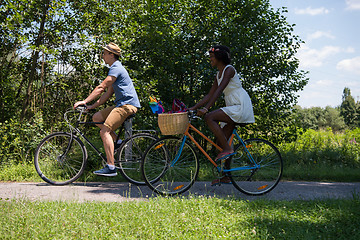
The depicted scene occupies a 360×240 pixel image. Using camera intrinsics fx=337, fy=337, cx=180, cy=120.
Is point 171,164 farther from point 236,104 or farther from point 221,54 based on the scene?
point 221,54

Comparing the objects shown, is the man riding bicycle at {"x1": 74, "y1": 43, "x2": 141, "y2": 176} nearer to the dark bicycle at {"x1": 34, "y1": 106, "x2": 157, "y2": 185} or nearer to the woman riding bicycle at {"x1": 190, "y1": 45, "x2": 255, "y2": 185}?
the dark bicycle at {"x1": 34, "y1": 106, "x2": 157, "y2": 185}

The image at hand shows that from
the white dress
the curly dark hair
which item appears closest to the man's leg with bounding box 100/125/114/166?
the white dress

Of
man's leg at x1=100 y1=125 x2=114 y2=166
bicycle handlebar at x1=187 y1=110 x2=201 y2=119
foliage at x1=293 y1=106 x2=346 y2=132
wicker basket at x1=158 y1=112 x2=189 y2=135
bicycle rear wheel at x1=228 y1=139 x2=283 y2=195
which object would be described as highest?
foliage at x1=293 y1=106 x2=346 y2=132

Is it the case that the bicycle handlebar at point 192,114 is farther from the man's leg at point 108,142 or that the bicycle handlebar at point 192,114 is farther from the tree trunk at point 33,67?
the tree trunk at point 33,67

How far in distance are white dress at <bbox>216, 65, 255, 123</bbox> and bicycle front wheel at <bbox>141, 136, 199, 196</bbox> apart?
0.80 meters

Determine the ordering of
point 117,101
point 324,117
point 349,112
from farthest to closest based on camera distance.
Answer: point 349,112 < point 324,117 < point 117,101

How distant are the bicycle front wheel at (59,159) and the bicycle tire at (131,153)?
0.62 meters

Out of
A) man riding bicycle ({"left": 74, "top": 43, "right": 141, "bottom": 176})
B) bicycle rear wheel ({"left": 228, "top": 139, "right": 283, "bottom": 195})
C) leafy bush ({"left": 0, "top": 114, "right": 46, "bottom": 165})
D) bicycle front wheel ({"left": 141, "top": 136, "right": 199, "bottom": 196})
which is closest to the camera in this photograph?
bicycle front wheel ({"left": 141, "top": 136, "right": 199, "bottom": 196})

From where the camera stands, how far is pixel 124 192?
528cm

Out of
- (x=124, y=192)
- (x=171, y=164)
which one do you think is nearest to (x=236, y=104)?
(x=171, y=164)

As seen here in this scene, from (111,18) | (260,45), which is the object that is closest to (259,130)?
(260,45)

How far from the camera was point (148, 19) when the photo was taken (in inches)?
304

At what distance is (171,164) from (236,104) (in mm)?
1336

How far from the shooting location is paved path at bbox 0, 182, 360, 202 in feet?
16.0
